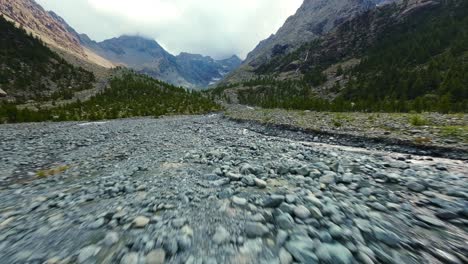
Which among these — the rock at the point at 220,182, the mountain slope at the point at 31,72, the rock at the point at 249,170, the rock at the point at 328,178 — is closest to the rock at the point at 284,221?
the rock at the point at 220,182

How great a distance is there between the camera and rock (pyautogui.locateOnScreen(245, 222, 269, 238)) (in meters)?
3.75

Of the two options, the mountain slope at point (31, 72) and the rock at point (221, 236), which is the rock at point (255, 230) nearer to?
the rock at point (221, 236)

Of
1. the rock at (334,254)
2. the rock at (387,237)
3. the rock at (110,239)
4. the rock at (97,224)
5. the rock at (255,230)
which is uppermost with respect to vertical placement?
the rock at (387,237)

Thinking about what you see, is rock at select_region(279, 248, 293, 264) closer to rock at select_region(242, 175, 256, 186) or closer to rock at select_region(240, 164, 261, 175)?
rock at select_region(242, 175, 256, 186)

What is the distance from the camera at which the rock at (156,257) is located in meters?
3.12

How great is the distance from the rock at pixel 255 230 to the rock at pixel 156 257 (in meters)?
1.38

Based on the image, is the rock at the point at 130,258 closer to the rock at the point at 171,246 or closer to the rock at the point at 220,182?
the rock at the point at 171,246

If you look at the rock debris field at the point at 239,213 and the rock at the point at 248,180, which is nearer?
the rock debris field at the point at 239,213

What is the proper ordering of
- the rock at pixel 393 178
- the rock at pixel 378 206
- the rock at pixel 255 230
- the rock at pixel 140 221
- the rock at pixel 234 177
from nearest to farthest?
the rock at pixel 255 230
the rock at pixel 140 221
the rock at pixel 378 206
the rock at pixel 393 178
the rock at pixel 234 177

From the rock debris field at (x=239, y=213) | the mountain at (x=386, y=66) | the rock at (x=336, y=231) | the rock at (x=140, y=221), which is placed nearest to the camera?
the rock debris field at (x=239, y=213)

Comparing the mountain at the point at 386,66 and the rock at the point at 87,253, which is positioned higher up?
the mountain at the point at 386,66

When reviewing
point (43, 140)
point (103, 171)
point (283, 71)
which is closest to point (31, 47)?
point (43, 140)

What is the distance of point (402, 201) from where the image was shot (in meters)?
5.07

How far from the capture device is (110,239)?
3.62m
